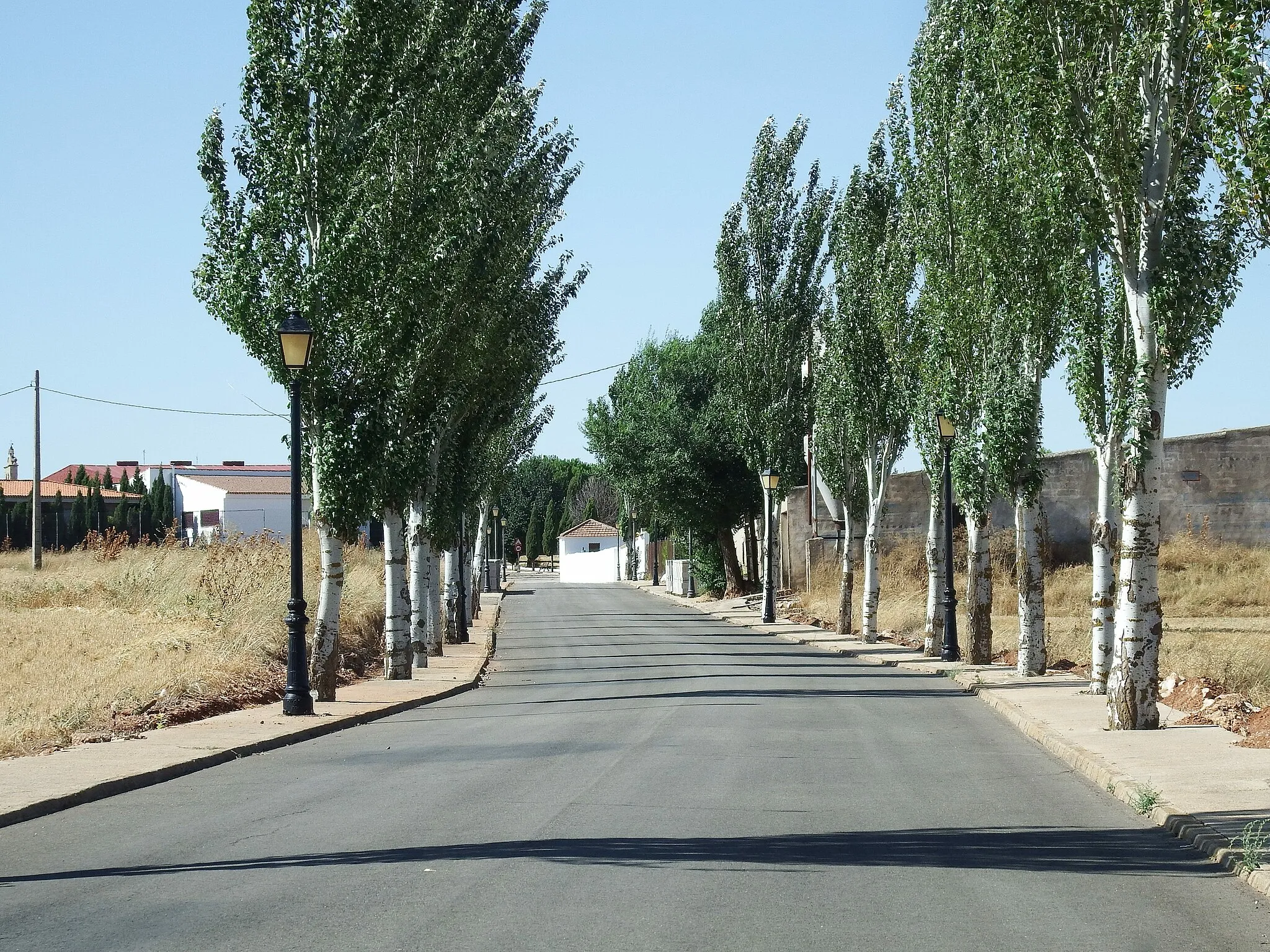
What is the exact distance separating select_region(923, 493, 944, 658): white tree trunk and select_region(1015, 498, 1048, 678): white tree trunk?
589 cm

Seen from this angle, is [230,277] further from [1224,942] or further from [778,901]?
[1224,942]

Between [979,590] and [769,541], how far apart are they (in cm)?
1712

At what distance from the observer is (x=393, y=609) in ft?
76.9

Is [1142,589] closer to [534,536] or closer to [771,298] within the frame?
[771,298]

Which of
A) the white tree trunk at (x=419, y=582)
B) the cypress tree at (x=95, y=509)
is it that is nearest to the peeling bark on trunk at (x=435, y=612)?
the white tree trunk at (x=419, y=582)

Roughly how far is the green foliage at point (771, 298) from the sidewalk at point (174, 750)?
19825mm

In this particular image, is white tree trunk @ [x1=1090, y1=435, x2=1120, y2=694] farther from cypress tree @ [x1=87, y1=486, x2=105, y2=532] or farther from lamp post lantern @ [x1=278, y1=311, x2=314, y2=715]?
cypress tree @ [x1=87, y1=486, x2=105, y2=532]

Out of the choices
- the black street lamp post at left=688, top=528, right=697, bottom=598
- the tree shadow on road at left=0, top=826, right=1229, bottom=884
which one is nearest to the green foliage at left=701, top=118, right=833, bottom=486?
the black street lamp post at left=688, top=528, right=697, bottom=598

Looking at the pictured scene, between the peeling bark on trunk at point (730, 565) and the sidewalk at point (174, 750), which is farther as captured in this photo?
the peeling bark on trunk at point (730, 565)

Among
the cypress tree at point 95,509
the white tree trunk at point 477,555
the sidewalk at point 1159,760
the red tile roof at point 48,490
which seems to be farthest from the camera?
the red tile roof at point 48,490

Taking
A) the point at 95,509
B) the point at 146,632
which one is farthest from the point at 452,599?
the point at 95,509

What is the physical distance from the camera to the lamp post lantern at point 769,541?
40812mm

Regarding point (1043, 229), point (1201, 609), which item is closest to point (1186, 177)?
point (1043, 229)

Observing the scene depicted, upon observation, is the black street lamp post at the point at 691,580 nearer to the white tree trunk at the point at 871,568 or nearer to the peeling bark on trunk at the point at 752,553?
the peeling bark on trunk at the point at 752,553
